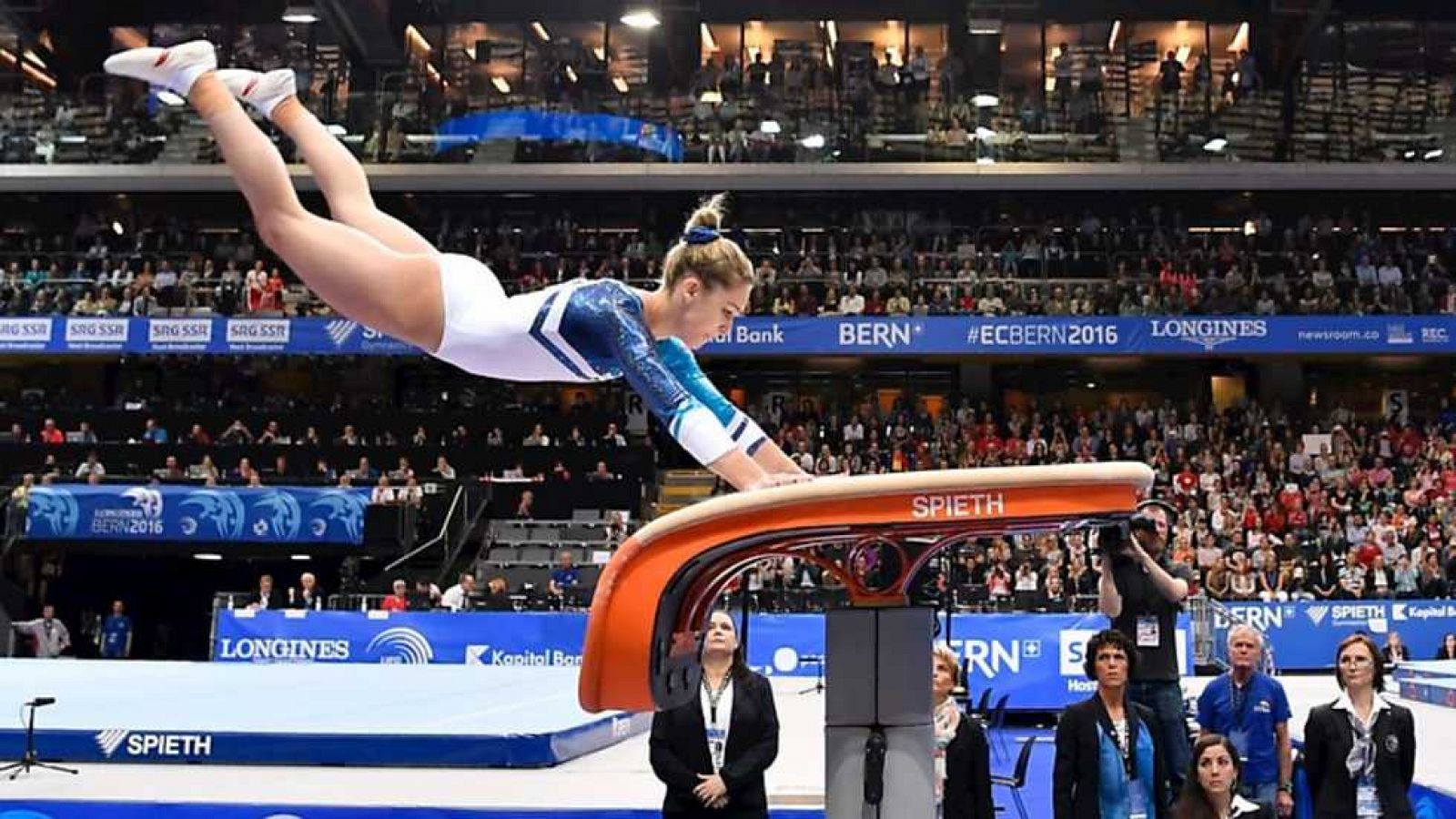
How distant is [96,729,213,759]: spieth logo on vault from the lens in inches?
227

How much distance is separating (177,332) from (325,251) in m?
19.2

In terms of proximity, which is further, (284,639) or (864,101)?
(864,101)

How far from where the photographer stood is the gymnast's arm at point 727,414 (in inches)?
124

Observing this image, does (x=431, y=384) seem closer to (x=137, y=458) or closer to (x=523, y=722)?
(x=137, y=458)

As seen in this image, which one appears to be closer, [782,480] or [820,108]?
A: [782,480]

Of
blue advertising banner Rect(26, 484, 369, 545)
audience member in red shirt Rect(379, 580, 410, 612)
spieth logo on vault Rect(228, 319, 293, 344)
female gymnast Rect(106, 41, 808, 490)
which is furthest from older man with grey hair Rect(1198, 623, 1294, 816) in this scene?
spieth logo on vault Rect(228, 319, 293, 344)

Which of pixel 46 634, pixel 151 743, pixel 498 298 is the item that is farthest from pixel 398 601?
pixel 498 298

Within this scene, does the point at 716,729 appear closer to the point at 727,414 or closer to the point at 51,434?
the point at 727,414

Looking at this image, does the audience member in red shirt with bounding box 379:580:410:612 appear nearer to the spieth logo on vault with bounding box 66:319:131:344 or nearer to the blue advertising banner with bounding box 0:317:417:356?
the blue advertising banner with bounding box 0:317:417:356

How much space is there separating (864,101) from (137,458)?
12.8 metres

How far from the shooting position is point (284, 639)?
13422 millimetres

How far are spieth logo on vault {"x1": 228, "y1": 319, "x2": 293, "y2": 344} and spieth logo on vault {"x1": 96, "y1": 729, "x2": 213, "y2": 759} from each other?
15.9 meters

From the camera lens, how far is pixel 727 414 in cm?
321

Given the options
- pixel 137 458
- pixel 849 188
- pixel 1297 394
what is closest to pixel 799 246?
pixel 849 188
